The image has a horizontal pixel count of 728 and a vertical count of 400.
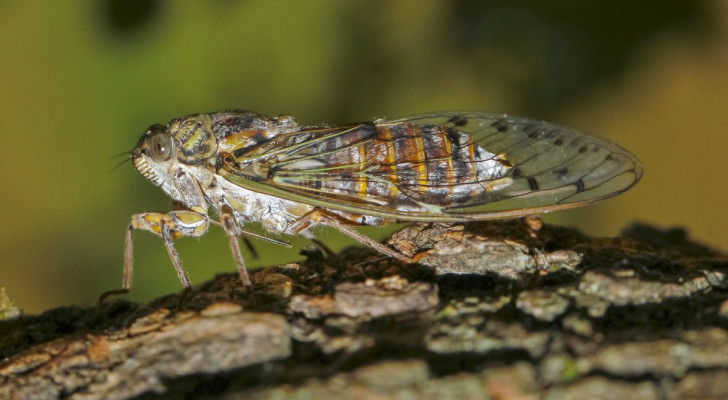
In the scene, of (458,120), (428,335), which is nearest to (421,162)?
(458,120)

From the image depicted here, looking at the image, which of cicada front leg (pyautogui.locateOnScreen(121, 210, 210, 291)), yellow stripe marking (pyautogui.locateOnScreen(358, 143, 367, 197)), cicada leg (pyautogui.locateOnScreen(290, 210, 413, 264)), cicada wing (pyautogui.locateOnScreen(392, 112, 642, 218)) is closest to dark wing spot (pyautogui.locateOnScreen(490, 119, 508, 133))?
cicada wing (pyautogui.locateOnScreen(392, 112, 642, 218))

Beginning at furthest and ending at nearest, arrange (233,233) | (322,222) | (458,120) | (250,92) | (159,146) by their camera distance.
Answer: (250,92)
(458,120)
(159,146)
(322,222)
(233,233)

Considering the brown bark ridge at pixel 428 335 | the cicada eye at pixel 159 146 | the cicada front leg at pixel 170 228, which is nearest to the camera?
the brown bark ridge at pixel 428 335

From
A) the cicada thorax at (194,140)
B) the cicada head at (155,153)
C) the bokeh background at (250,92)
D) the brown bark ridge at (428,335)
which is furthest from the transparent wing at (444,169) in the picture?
the brown bark ridge at (428,335)

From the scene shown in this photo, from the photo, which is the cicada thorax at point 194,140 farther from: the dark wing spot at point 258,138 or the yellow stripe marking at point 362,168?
the yellow stripe marking at point 362,168

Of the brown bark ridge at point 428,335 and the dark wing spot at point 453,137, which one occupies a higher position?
the dark wing spot at point 453,137

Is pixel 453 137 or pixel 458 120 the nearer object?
pixel 453 137

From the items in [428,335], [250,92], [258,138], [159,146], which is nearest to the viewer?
[428,335]

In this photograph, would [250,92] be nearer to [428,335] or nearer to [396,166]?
[396,166]

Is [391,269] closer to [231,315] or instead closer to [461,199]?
[231,315]
